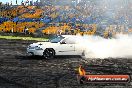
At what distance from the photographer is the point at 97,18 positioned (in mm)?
44156

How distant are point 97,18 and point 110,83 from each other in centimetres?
3211

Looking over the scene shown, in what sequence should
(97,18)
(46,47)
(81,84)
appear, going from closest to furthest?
1. (81,84)
2. (46,47)
3. (97,18)

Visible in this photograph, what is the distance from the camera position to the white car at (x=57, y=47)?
19.9 m

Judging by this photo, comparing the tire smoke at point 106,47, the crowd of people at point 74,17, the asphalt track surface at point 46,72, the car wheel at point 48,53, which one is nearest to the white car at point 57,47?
the car wheel at point 48,53

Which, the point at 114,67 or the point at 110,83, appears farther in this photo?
the point at 114,67

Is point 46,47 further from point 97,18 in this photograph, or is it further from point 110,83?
point 97,18

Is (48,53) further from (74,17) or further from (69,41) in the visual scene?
(74,17)

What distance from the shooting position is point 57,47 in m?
20.2

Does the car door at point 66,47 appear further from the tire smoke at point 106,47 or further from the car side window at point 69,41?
the tire smoke at point 106,47

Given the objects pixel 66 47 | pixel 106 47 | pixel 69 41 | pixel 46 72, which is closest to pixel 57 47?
pixel 66 47

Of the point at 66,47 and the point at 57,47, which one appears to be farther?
the point at 66,47

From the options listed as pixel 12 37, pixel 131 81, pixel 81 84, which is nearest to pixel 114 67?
pixel 131 81

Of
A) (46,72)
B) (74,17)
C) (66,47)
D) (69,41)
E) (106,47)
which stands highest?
(74,17)

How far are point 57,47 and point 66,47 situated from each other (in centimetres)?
60
